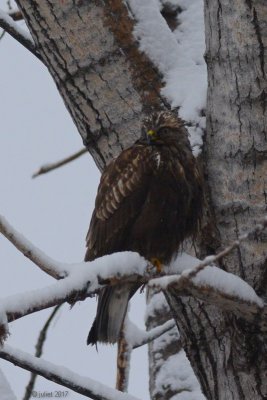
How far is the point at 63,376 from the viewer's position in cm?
343

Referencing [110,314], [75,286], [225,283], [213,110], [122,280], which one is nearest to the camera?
[75,286]

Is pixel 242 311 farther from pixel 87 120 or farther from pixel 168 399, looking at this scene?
pixel 168 399

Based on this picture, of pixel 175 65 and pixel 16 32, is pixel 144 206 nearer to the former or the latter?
pixel 175 65

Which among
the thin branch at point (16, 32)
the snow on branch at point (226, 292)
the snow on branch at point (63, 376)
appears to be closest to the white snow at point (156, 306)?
the thin branch at point (16, 32)

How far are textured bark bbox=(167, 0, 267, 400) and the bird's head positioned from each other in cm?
17

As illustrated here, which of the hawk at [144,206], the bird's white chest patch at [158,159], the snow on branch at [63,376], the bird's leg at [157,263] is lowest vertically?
the snow on branch at [63,376]

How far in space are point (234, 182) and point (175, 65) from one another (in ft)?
2.15

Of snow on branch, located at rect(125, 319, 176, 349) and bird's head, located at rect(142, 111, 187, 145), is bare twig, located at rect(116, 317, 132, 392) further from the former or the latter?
bird's head, located at rect(142, 111, 187, 145)

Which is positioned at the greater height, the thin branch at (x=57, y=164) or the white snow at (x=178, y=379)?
the thin branch at (x=57, y=164)

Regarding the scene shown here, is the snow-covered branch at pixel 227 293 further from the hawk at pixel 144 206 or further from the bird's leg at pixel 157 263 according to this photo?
the hawk at pixel 144 206

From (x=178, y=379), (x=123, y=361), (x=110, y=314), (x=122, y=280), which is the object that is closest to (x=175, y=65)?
(x=110, y=314)

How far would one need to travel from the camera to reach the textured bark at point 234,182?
3504 mm

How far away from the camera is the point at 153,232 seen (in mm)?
3840

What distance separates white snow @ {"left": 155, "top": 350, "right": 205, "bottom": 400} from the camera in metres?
4.87
